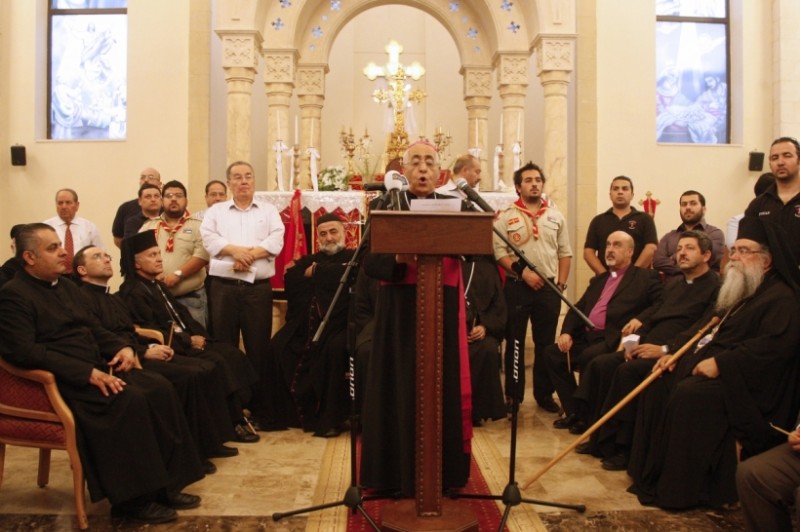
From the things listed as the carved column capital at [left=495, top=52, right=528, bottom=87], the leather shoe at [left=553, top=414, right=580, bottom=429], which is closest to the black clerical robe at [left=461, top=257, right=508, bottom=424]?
the leather shoe at [left=553, top=414, right=580, bottom=429]

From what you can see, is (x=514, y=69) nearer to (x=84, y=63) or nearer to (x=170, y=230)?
(x=170, y=230)

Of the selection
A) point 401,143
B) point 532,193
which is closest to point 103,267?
point 532,193

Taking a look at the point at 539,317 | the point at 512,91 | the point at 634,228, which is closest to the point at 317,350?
the point at 539,317

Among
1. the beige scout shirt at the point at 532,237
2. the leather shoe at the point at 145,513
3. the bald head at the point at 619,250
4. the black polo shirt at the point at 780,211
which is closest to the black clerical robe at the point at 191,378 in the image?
the leather shoe at the point at 145,513

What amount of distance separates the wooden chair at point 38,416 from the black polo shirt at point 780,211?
412cm

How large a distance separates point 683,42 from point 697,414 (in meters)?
8.24

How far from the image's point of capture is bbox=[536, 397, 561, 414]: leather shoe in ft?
20.5

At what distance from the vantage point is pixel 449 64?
13477 millimetres

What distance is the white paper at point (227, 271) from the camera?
5.84m

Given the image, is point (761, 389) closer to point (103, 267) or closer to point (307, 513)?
point (307, 513)

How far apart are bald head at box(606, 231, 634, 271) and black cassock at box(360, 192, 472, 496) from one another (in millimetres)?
2136

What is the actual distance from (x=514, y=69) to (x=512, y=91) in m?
0.28

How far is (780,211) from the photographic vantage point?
495 centimetres

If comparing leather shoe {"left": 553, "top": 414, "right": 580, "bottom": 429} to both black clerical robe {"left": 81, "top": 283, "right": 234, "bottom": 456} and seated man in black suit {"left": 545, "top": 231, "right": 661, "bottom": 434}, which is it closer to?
seated man in black suit {"left": 545, "top": 231, "right": 661, "bottom": 434}
